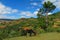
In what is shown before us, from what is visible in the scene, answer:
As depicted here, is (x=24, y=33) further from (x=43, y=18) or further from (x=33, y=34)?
(x=43, y=18)

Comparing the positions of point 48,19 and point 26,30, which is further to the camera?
point 48,19

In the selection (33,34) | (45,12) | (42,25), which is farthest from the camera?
(45,12)

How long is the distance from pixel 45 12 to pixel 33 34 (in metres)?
16.9

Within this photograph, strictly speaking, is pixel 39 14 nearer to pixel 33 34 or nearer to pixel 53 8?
pixel 53 8

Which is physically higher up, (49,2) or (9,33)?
(49,2)

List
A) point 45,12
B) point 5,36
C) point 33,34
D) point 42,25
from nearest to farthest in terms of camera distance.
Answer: point 5,36, point 33,34, point 42,25, point 45,12

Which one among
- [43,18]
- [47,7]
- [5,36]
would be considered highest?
[47,7]

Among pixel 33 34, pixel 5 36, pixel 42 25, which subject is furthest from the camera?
pixel 42 25

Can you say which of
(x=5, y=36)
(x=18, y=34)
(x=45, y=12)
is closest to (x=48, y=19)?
(x=45, y=12)

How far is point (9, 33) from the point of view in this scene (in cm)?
2805

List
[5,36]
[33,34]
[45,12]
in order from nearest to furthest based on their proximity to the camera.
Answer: [5,36] < [33,34] < [45,12]

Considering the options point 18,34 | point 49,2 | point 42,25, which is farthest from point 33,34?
point 49,2

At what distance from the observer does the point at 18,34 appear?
1139 inches

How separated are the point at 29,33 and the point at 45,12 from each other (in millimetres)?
17191
